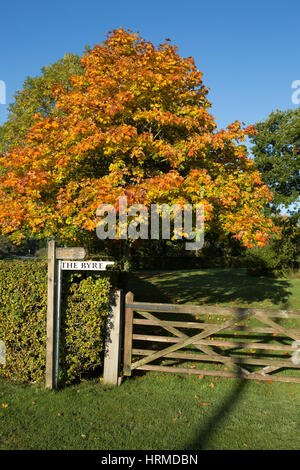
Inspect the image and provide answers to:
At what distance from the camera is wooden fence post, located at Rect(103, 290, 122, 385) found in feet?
19.6

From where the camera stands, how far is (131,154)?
7836 mm

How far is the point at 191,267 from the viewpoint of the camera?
112 feet

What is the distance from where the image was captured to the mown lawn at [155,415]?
4.30 meters

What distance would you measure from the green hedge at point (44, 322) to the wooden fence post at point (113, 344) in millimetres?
127

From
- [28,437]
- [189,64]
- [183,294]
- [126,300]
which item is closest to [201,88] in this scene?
[189,64]

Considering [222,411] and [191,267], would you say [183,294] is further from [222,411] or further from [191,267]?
[191,267]

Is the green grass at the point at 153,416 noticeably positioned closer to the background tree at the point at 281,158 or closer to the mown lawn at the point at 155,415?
the mown lawn at the point at 155,415

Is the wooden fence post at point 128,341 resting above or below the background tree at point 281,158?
below

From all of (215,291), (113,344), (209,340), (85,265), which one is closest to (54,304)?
(85,265)

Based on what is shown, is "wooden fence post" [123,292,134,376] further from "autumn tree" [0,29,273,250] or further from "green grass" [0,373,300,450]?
"autumn tree" [0,29,273,250]

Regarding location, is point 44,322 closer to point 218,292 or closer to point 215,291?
point 218,292

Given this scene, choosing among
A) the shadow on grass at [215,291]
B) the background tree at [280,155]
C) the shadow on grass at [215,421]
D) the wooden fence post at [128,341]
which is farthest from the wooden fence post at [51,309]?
the background tree at [280,155]

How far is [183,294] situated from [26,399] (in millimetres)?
12009

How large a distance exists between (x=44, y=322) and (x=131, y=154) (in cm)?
409
